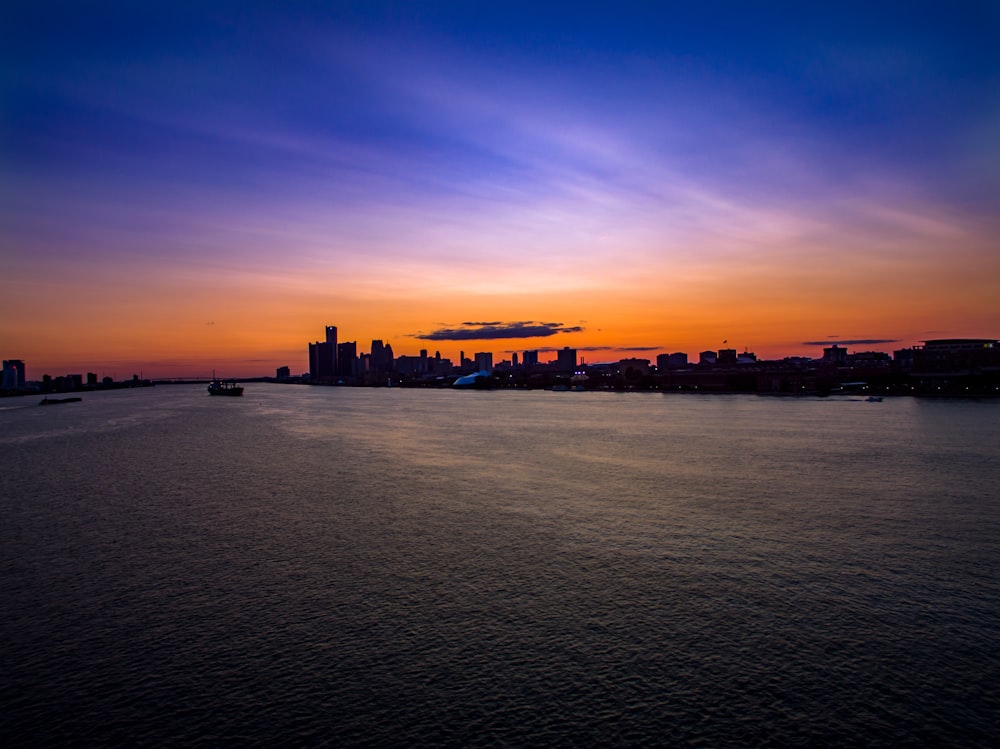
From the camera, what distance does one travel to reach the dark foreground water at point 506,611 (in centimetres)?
1091

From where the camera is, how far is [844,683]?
38.8ft

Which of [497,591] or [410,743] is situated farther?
[497,591]

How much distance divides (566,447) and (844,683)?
3654 centimetres

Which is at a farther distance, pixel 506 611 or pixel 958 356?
pixel 958 356

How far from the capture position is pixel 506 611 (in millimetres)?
15164

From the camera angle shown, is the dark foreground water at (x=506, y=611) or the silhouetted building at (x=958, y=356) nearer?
the dark foreground water at (x=506, y=611)

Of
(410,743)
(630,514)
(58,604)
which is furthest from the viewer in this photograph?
(630,514)

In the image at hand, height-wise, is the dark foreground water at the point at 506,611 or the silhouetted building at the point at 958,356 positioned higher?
the silhouetted building at the point at 958,356

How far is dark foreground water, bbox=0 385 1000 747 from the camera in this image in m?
10.9

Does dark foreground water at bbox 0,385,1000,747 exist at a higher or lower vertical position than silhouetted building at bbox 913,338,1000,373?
lower

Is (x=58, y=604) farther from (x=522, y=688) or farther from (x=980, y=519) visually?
(x=980, y=519)

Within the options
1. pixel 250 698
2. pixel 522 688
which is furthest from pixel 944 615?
pixel 250 698

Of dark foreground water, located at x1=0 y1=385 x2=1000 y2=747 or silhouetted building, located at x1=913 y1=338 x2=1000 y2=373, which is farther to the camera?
silhouetted building, located at x1=913 y1=338 x2=1000 y2=373

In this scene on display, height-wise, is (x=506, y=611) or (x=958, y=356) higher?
(x=958, y=356)
